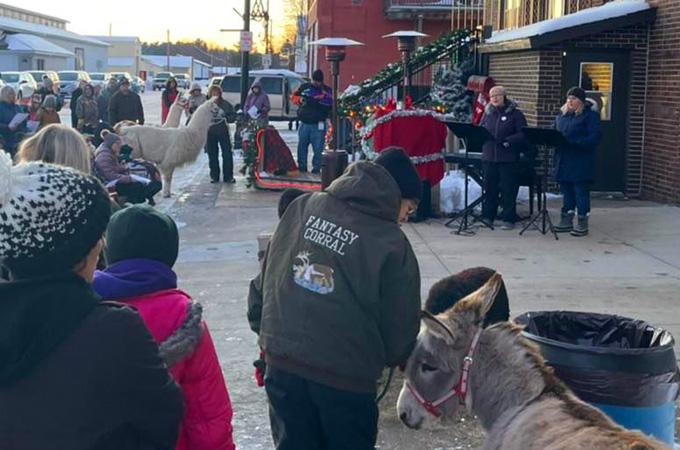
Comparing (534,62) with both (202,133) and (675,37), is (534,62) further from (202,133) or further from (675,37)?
(202,133)

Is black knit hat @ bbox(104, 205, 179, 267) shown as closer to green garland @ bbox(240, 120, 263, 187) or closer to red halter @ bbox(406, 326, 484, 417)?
red halter @ bbox(406, 326, 484, 417)

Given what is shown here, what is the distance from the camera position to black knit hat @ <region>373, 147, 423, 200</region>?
164 inches

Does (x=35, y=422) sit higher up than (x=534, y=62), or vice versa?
(x=534, y=62)

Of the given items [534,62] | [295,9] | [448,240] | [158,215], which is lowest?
[448,240]

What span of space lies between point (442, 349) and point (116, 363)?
1558 millimetres

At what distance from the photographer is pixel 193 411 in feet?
11.4

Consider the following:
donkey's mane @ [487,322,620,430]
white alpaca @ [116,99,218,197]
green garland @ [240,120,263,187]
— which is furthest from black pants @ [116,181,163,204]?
donkey's mane @ [487,322,620,430]

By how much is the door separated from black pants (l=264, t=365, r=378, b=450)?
1180 centimetres

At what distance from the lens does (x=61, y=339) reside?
2414 millimetres

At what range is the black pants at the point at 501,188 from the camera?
1193 centimetres

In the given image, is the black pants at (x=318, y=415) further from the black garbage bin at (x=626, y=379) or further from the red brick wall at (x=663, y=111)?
the red brick wall at (x=663, y=111)

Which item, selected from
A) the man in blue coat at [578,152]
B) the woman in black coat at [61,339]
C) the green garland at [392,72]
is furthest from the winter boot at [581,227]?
the woman in black coat at [61,339]

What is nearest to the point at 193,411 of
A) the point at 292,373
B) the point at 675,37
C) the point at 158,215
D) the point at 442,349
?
the point at 292,373

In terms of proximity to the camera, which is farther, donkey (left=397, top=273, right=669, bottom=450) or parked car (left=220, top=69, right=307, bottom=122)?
parked car (left=220, top=69, right=307, bottom=122)
